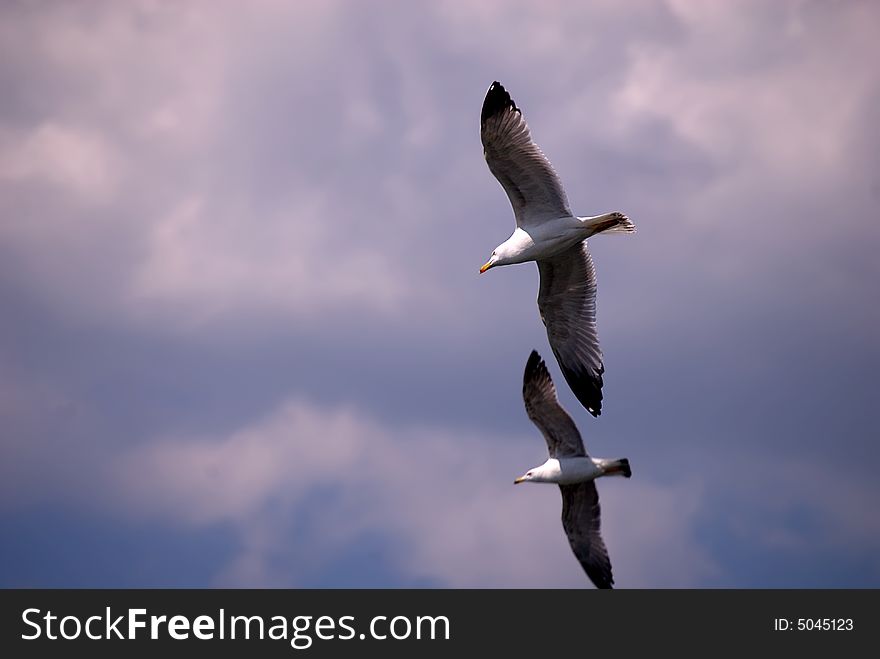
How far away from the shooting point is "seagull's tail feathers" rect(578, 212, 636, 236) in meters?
27.5

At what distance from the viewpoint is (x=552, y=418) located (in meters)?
31.3

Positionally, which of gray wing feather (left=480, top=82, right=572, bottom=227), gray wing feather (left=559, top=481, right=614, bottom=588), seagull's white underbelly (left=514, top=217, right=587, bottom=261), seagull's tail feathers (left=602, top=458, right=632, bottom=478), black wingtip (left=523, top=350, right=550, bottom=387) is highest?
gray wing feather (left=480, top=82, right=572, bottom=227)

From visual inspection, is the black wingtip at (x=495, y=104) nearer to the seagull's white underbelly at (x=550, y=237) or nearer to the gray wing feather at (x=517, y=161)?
the gray wing feather at (x=517, y=161)

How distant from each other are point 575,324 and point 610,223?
10.9 ft

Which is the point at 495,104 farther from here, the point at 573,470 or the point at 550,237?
the point at 573,470

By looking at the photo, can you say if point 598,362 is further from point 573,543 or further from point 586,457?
point 573,543

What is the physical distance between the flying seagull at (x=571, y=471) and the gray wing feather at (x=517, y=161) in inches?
183

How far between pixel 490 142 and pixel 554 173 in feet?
4.51

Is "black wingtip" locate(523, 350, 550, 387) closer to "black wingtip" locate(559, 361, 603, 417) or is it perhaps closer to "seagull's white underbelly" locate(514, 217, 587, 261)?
"black wingtip" locate(559, 361, 603, 417)

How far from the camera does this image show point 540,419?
1235 inches

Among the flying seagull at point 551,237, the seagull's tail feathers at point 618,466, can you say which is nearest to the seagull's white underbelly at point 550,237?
the flying seagull at point 551,237

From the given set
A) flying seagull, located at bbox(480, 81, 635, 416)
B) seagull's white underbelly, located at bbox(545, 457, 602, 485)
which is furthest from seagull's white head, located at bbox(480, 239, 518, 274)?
seagull's white underbelly, located at bbox(545, 457, 602, 485)

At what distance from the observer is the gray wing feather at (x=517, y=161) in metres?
27.4
